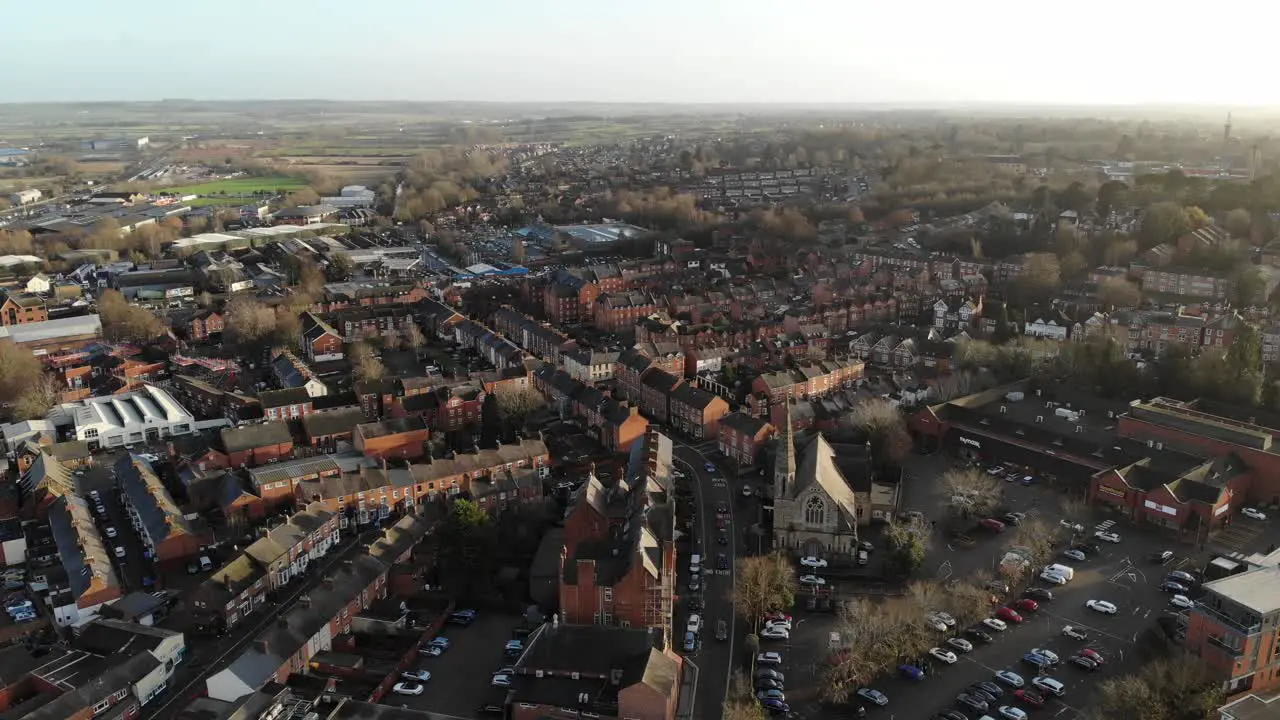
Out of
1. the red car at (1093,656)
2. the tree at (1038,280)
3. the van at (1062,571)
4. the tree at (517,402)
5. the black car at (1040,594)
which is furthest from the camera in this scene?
the tree at (1038,280)

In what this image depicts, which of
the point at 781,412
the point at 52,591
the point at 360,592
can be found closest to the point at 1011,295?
the point at 781,412

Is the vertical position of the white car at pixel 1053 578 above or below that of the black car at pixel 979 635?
above

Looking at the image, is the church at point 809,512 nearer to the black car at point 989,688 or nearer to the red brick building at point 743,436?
the red brick building at point 743,436

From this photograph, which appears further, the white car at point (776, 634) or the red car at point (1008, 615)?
the red car at point (1008, 615)

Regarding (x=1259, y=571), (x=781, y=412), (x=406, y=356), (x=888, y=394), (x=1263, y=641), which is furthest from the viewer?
(x=406, y=356)

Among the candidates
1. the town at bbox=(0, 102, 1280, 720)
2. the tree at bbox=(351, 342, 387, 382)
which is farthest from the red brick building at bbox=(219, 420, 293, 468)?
the tree at bbox=(351, 342, 387, 382)

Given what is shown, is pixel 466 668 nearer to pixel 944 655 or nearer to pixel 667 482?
pixel 667 482

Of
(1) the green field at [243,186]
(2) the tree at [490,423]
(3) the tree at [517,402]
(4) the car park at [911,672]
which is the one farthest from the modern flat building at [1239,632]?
(1) the green field at [243,186]

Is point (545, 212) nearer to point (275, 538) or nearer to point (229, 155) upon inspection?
point (275, 538)
